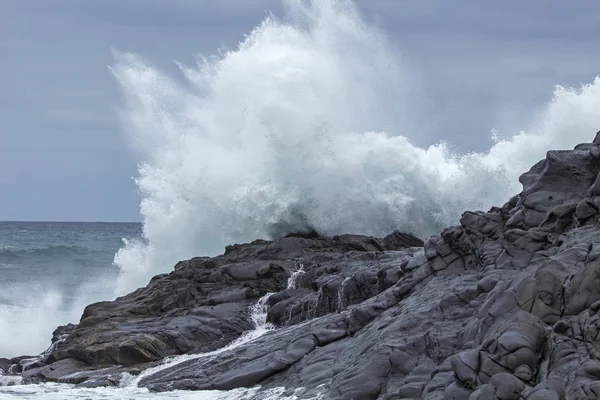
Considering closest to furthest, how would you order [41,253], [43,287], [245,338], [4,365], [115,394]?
[115,394], [245,338], [4,365], [43,287], [41,253]

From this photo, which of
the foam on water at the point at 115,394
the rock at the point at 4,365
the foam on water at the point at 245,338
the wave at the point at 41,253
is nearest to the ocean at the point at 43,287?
the wave at the point at 41,253

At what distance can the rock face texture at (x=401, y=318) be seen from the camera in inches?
417

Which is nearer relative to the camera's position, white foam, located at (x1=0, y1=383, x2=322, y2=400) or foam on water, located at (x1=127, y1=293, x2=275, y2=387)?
white foam, located at (x1=0, y1=383, x2=322, y2=400)

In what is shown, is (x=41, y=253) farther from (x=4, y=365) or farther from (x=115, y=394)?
(x=115, y=394)

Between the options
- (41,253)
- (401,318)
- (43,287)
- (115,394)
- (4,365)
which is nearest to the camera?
(401,318)

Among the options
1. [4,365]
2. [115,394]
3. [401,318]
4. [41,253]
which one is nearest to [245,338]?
[115,394]

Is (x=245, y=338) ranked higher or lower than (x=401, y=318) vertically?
higher

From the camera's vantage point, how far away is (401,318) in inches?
544

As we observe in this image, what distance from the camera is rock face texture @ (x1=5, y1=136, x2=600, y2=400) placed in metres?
10.6

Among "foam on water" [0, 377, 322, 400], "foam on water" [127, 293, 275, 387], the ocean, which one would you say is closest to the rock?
"foam on water" [0, 377, 322, 400]

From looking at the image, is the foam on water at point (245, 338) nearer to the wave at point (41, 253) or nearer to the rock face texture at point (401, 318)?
the rock face texture at point (401, 318)

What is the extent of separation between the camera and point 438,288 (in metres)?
14.4

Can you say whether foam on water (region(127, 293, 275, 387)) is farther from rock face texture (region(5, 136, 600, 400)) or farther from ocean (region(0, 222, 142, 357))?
ocean (region(0, 222, 142, 357))

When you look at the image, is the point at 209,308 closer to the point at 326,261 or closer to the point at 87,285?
the point at 326,261
